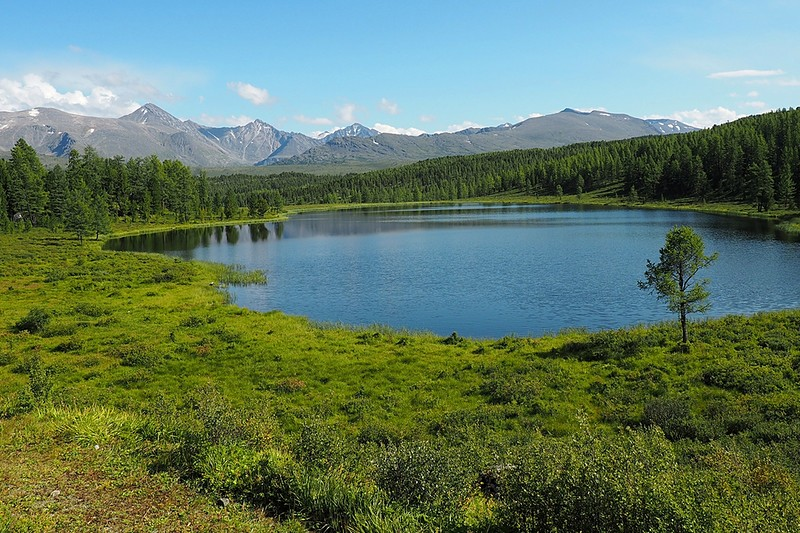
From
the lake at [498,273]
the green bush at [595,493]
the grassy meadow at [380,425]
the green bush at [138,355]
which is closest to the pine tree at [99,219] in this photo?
the lake at [498,273]

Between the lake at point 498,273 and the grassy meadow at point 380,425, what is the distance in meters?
7.35

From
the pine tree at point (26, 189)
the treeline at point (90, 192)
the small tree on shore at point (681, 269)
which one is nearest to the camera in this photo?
the small tree on shore at point (681, 269)

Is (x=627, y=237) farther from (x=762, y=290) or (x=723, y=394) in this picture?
(x=723, y=394)

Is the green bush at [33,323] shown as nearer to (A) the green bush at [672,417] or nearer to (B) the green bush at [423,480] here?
(B) the green bush at [423,480]

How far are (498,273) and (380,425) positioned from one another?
49.7 meters

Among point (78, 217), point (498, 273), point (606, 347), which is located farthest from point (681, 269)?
point (78, 217)

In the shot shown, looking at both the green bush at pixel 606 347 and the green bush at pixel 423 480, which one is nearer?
the green bush at pixel 423 480

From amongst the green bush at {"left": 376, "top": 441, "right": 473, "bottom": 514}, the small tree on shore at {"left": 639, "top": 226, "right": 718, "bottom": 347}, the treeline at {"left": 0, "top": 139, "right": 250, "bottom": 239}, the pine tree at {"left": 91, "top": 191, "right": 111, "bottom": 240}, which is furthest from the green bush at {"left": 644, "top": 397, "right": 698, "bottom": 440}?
the pine tree at {"left": 91, "top": 191, "right": 111, "bottom": 240}

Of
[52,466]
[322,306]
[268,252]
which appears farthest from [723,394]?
[268,252]

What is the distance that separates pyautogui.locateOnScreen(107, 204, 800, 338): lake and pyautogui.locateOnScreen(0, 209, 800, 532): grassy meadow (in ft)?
24.1

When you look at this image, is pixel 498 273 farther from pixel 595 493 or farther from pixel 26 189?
pixel 26 189

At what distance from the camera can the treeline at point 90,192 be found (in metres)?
130

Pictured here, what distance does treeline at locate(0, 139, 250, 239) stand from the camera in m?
130

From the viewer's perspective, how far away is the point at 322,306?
5731 cm
